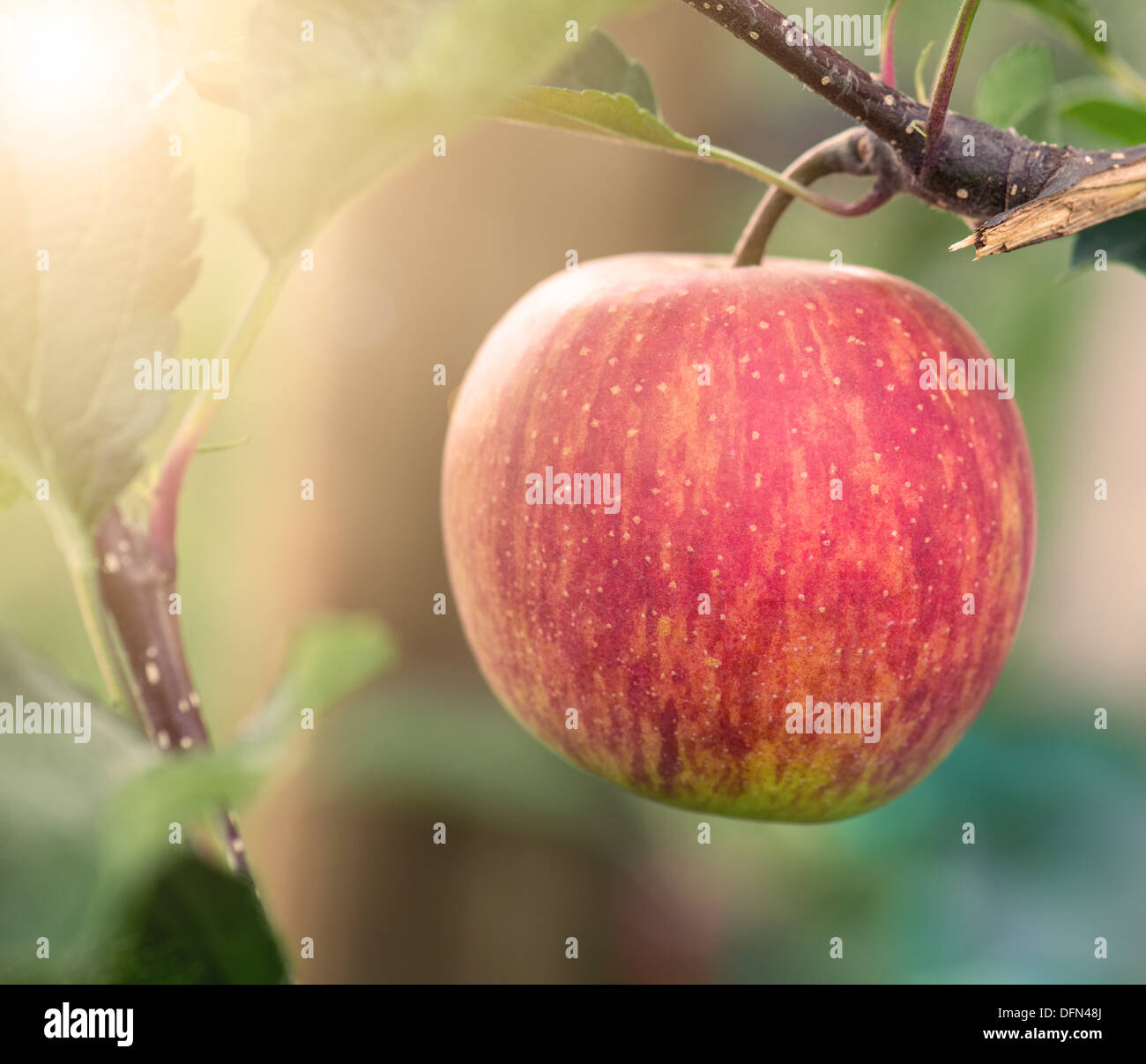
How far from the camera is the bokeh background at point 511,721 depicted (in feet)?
3.21

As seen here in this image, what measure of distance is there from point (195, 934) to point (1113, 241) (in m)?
0.39

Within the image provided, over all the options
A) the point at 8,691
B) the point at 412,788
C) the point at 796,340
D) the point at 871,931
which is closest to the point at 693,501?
the point at 796,340

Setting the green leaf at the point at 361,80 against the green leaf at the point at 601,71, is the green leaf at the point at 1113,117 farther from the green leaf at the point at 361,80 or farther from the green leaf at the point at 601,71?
the green leaf at the point at 361,80

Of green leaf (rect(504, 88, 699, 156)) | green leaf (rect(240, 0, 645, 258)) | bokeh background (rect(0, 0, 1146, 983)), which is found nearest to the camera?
green leaf (rect(240, 0, 645, 258))

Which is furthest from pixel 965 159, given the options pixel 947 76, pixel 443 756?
A: pixel 443 756

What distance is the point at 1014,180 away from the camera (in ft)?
1.03

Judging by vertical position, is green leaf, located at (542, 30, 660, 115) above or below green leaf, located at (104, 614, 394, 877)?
above

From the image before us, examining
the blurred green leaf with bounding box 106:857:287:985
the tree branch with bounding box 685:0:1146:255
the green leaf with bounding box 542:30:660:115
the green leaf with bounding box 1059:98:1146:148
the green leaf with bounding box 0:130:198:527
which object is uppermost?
the green leaf with bounding box 1059:98:1146:148

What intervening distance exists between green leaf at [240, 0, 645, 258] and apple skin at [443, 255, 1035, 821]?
0.40 ft

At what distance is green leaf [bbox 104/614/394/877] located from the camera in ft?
0.59

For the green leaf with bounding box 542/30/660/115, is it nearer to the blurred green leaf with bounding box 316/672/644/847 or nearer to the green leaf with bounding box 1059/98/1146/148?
the green leaf with bounding box 1059/98/1146/148

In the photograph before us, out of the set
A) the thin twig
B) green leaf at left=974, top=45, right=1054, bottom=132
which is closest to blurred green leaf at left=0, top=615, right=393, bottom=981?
the thin twig

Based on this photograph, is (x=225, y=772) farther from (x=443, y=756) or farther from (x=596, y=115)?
(x=443, y=756)

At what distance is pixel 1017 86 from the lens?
0.41 m
